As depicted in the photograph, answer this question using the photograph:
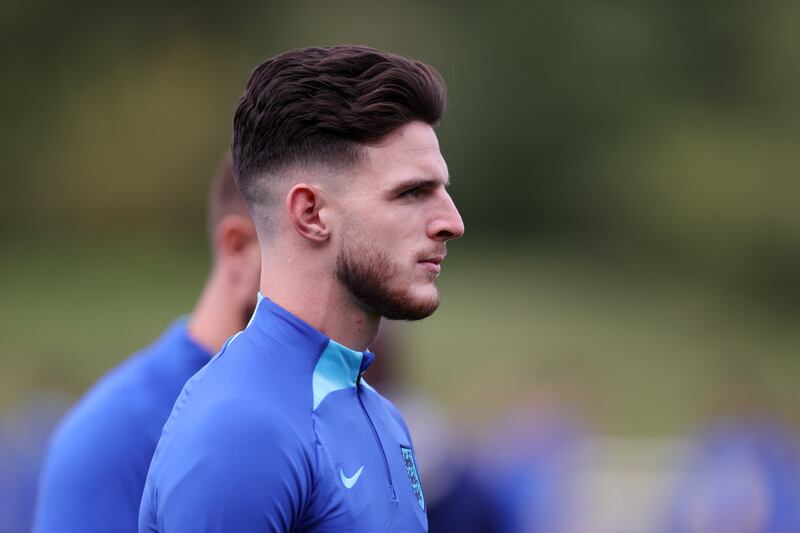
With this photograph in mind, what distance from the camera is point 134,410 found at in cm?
313

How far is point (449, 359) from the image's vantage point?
69.6ft

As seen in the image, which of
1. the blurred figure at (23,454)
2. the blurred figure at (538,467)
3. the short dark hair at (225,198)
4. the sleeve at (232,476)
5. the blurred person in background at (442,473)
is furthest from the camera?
the blurred figure at (23,454)

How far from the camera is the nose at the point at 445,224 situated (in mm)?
2363

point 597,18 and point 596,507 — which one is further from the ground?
point 597,18

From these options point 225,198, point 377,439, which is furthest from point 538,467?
point 377,439

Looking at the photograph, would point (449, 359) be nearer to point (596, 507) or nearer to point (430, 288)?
point (596, 507)

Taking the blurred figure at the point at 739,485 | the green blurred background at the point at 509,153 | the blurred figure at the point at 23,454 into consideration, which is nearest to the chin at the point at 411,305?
the blurred figure at the point at 739,485

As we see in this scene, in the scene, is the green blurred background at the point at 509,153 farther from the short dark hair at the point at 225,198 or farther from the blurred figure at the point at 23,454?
the short dark hair at the point at 225,198

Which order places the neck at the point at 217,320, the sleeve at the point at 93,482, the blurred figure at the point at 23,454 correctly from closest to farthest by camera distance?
the sleeve at the point at 93,482
the neck at the point at 217,320
the blurred figure at the point at 23,454

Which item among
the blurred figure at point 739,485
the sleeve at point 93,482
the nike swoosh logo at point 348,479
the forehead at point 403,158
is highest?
the forehead at point 403,158

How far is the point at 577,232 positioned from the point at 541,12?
22.2 feet

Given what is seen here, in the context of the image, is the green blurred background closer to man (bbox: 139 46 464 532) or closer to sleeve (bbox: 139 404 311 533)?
man (bbox: 139 46 464 532)

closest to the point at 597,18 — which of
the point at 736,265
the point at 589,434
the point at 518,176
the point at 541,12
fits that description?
the point at 541,12

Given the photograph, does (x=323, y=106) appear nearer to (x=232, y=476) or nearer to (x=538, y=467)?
(x=232, y=476)
